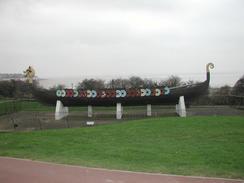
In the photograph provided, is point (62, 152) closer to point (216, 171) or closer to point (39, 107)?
point (216, 171)

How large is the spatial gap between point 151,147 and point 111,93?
544 inches

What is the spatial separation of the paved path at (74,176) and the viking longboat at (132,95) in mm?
15665

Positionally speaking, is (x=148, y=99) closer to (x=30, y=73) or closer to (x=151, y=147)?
(x=30, y=73)

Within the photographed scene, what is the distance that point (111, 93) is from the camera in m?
24.5

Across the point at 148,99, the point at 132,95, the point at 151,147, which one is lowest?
the point at 151,147

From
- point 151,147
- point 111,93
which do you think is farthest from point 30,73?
point 151,147

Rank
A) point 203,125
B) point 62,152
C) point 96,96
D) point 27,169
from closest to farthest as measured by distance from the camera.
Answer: point 27,169, point 62,152, point 203,125, point 96,96

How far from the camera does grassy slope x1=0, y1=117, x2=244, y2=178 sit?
339 inches

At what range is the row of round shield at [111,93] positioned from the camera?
24.1 metres

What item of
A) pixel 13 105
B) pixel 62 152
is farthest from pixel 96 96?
pixel 62 152

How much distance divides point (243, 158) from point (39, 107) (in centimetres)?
2539

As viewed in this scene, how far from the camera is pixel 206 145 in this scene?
1069 cm

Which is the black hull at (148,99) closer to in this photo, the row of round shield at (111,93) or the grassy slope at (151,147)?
the row of round shield at (111,93)

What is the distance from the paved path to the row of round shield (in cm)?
1563
